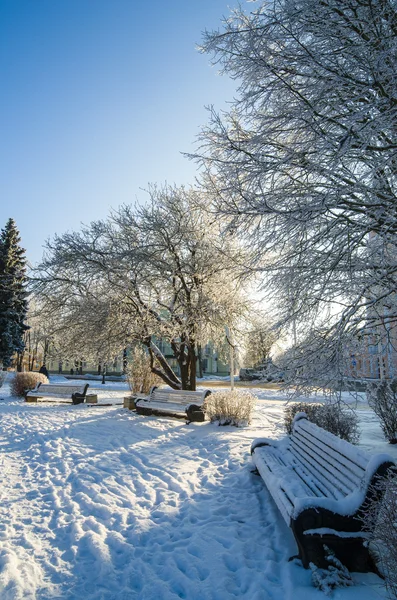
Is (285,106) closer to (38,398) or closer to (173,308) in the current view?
(173,308)

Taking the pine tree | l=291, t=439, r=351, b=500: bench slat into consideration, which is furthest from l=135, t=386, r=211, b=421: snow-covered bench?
the pine tree

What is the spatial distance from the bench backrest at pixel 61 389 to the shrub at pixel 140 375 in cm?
227

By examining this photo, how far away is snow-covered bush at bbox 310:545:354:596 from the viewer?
2830 millimetres

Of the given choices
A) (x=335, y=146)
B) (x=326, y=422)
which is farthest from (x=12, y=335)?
(x=335, y=146)

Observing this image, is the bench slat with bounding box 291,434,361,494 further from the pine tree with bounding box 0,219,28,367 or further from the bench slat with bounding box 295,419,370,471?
the pine tree with bounding box 0,219,28,367

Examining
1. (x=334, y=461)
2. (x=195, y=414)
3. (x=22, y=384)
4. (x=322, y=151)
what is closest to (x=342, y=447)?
(x=334, y=461)

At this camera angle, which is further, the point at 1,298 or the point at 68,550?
the point at 1,298

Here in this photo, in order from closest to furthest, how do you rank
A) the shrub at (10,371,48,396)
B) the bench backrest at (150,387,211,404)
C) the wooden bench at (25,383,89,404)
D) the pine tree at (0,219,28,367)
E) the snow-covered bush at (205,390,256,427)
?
1. the snow-covered bush at (205,390,256,427)
2. the bench backrest at (150,387,211,404)
3. the wooden bench at (25,383,89,404)
4. the shrub at (10,371,48,396)
5. the pine tree at (0,219,28,367)

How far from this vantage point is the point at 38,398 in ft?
54.9

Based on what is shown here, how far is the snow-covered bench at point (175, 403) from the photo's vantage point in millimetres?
10352

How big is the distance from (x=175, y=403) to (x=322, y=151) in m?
8.51

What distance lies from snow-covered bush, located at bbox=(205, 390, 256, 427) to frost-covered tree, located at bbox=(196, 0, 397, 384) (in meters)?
5.02

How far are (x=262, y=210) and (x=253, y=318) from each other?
858cm

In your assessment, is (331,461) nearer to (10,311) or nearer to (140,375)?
(140,375)
